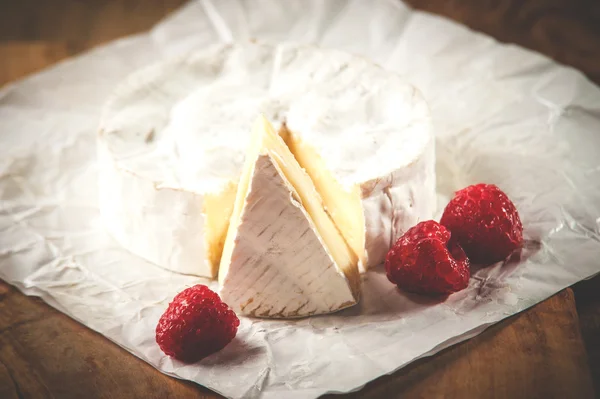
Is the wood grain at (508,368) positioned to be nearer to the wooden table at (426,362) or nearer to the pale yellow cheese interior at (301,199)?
the wooden table at (426,362)

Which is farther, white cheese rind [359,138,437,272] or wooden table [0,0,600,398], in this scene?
white cheese rind [359,138,437,272]

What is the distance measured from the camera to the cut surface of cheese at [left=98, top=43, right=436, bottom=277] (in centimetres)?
196

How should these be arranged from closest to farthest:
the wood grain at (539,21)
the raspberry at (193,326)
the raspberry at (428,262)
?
the raspberry at (193,326), the raspberry at (428,262), the wood grain at (539,21)

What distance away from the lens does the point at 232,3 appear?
3.02 m

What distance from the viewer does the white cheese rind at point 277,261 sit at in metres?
1.79

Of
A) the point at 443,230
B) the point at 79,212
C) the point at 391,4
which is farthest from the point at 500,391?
the point at 391,4

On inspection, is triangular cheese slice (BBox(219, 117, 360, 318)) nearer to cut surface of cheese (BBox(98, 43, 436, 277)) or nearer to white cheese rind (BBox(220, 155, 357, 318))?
white cheese rind (BBox(220, 155, 357, 318))

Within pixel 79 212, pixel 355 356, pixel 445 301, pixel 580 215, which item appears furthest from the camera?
pixel 79 212

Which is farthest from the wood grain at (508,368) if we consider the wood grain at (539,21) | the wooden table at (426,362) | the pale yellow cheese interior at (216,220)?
the wood grain at (539,21)

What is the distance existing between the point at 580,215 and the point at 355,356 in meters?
0.75

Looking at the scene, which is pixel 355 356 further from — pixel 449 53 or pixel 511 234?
pixel 449 53

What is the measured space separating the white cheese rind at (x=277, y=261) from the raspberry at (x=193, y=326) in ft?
0.47

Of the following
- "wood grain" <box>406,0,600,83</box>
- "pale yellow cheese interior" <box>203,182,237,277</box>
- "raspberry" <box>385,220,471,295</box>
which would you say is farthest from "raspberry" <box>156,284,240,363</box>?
"wood grain" <box>406,0,600,83</box>

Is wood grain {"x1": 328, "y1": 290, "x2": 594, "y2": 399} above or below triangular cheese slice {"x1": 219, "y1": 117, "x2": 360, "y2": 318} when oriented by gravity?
below
